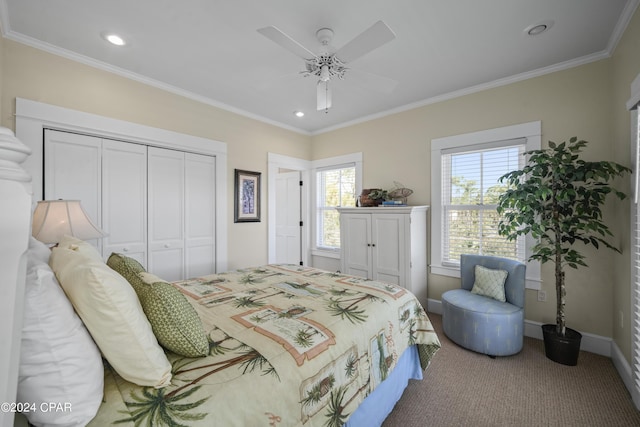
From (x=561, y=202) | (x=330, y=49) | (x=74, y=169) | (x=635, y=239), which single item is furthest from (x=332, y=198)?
(x=635, y=239)

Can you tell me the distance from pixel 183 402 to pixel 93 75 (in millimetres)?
3175

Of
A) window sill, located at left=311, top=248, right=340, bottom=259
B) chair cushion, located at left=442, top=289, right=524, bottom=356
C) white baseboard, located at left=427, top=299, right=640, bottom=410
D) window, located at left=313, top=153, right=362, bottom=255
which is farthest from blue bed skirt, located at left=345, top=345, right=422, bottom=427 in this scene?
window, located at left=313, top=153, right=362, bottom=255

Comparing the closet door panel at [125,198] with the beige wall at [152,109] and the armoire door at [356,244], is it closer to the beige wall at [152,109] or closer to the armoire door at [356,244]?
the beige wall at [152,109]

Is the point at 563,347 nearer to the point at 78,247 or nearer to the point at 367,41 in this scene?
the point at 367,41

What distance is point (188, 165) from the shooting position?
3.44 metres

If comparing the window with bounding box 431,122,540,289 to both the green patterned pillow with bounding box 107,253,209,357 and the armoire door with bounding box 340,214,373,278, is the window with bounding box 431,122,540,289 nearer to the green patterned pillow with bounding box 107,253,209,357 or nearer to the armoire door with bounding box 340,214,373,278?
the armoire door with bounding box 340,214,373,278

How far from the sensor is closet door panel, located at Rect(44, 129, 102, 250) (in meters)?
2.49

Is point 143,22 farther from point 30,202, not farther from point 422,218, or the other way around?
point 422,218

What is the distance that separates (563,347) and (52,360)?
3338 mm

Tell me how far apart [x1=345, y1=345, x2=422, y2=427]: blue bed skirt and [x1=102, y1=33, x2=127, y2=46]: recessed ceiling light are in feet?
10.6

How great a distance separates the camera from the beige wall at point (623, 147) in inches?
81.0

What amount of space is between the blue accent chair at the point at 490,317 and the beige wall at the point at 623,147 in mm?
662

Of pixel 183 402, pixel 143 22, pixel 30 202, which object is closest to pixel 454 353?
→ pixel 183 402

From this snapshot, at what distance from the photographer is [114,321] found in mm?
914
